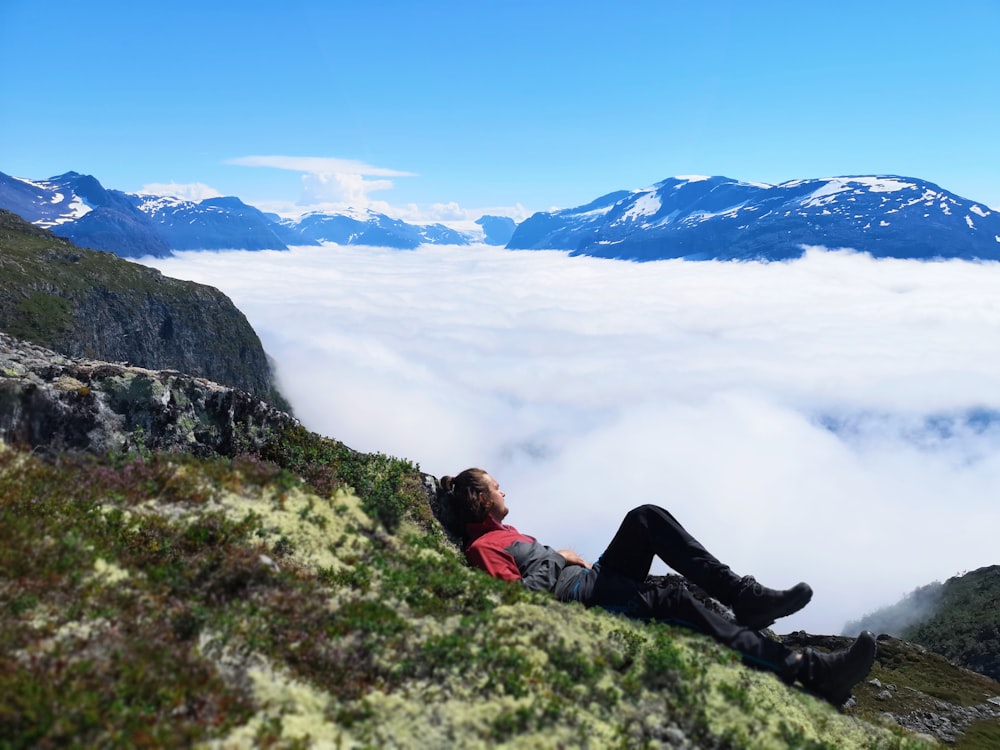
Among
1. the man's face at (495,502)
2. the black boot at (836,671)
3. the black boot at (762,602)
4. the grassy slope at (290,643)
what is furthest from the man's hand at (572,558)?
the black boot at (836,671)

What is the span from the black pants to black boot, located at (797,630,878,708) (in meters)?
0.40

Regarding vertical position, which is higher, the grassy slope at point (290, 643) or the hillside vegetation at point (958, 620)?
the grassy slope at point (290, 643)

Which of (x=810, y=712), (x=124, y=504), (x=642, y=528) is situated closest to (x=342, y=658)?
(x=124, y=504)

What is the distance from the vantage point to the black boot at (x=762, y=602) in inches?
394

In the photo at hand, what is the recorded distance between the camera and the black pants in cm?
964

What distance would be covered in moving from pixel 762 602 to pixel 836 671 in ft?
4.99

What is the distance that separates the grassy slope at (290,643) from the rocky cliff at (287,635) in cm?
3

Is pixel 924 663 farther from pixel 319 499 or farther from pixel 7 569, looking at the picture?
pixel 7 569

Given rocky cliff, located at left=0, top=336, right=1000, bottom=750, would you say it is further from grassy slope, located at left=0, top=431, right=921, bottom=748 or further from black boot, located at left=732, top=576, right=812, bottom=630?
black boot, located at left=732, top=576, right=812, bottom=630

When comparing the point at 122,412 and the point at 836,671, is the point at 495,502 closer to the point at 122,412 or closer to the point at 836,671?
the point at 836,671

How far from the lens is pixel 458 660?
24.6 ft

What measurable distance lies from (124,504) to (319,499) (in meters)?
3.20

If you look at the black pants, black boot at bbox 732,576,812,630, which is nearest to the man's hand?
the black pants

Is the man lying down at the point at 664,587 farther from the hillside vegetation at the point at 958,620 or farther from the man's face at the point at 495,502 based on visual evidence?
the hillside vegetation at the point at 958,620
